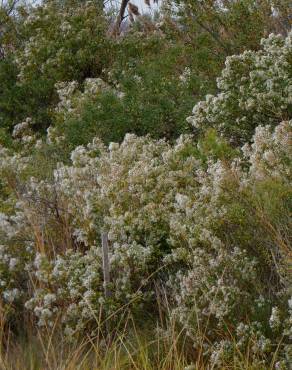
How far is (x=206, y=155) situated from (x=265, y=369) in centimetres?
233

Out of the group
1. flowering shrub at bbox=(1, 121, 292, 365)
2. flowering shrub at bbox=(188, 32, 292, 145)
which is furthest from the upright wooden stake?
flowering shrub at bbox=(188, 32, 292, 145)

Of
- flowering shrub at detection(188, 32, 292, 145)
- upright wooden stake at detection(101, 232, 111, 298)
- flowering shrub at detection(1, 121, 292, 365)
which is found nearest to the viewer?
flowering shrub at detection(1, 121, 292, 365)

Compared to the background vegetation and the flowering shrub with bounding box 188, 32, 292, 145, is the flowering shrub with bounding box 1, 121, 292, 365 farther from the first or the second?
the flowering shrub with bounding box 188, 32, 292, 145

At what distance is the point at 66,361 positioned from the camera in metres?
4.28

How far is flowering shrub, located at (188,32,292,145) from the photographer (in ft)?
23.7

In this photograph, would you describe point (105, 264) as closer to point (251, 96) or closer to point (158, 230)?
point (158, 230)

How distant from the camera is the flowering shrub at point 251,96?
721cm

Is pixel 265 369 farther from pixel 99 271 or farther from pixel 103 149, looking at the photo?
pixel 103 149

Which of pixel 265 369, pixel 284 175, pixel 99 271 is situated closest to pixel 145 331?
pixel 99 271

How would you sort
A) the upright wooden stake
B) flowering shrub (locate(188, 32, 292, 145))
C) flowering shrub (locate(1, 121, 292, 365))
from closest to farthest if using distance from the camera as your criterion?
flowering shrub (locate(1, 121, 292, 365)) < the upright wooden stake < flowering shrub (locate(188, 32, 292, 145))

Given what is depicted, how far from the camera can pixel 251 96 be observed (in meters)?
7.39

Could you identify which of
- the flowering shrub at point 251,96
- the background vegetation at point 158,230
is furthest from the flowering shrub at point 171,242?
the flowering shrub at point 251,96

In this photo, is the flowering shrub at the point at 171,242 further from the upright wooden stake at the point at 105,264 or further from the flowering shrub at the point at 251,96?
the flowering shrub at the point at 251,96

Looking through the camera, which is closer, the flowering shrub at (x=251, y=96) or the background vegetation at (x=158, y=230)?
the background vegetation at (x=158, y=230)
